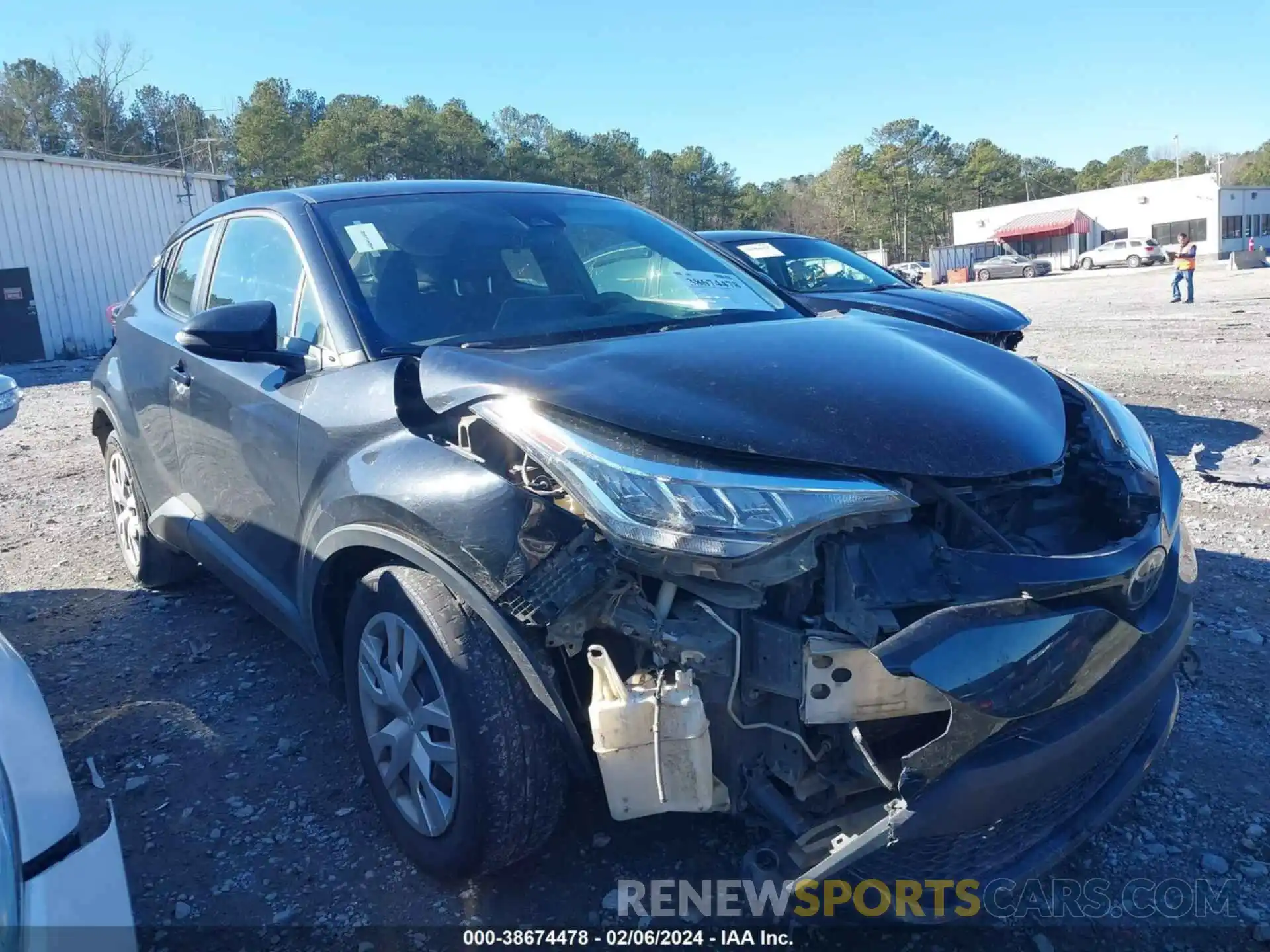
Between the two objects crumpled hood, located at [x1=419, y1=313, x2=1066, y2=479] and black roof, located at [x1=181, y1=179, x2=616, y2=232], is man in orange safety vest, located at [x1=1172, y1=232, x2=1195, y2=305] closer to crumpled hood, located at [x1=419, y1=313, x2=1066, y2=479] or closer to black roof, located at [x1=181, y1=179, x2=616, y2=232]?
black roof, located at [x1=181, y1=179, x2=616, y2=232]

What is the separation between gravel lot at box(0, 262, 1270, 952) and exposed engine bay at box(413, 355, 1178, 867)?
25.8 inches

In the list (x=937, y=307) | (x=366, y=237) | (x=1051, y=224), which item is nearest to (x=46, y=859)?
(x=366, y=237)

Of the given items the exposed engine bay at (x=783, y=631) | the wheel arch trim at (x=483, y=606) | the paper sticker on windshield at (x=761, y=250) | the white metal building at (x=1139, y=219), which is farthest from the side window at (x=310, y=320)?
the white metal building at (x=1139, y=219)

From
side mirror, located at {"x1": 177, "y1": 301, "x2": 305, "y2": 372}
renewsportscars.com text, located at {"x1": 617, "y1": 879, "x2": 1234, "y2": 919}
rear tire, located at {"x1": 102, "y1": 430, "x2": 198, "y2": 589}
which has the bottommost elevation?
renewsportscars.com text, located at {"x1": 617, "y1": 879, "x2": 1234, "y2": 919}

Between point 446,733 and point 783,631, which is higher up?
point 783,631

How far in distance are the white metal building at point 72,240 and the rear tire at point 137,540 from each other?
17365 mm

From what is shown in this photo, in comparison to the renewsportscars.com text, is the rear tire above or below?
above

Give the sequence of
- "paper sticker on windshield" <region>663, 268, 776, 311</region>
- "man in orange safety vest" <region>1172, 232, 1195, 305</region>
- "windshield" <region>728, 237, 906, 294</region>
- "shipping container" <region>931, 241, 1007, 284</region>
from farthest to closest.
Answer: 1. "shipping container" <region>931, 241, 1007, 284</region>
2. "man in orange safety vest" <region>1172, 232, 1195, 305</region>
3. "windshield" <region>728, 237, 906, 294</region>
4. "paper sticker on windshield" <region>663, 268, 776, 311</region>

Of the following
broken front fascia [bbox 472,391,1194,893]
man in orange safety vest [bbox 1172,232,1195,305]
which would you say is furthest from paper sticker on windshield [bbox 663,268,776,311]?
man in orange safety vest [bbox 1172,232,1195,305]

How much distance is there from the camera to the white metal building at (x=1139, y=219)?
52.5 metres

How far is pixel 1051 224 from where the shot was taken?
5791 cm

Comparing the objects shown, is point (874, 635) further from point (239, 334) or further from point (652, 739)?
point (239, 334)

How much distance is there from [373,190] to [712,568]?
2185 millimetres

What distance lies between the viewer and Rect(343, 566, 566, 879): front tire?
6.84 feet
